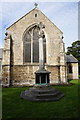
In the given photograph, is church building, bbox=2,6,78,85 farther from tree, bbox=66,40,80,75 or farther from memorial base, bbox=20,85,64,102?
tree, bbox=66,40,80,75

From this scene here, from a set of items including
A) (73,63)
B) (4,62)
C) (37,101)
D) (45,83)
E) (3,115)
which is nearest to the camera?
(3,115)

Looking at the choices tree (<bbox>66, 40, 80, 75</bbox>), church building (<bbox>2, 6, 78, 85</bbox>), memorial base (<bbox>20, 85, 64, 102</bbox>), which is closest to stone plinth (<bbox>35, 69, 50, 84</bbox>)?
memorial base (<bbox>20, 85, 64, 102</bbox>)

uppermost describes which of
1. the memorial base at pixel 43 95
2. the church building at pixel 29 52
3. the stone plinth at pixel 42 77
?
the church building at pixel 29 52

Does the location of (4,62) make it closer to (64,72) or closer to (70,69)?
(64,72)

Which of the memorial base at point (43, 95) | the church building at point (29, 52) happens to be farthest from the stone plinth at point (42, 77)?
the church building at point (29, 52)

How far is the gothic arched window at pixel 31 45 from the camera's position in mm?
17188

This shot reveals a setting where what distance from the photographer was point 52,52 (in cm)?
1738

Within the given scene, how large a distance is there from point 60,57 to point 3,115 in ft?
41.7

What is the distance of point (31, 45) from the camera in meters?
17.5

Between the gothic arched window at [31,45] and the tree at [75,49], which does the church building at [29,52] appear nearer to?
the gothic arched window at [31,45]

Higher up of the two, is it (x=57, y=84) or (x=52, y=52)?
(x=52, y=52)

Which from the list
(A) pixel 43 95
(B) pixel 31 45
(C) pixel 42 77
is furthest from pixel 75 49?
(A) pixel 43 95

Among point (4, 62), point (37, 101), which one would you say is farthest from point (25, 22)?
point (37, 101)

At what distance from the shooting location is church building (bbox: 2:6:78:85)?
53.8 feet
